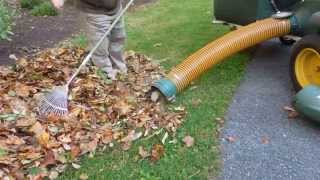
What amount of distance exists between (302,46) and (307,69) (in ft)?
0.82

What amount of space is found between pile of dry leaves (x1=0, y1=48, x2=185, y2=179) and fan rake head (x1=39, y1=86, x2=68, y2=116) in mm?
65

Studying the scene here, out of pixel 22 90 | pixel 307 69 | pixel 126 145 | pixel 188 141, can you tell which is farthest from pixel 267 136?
pixel 22 90

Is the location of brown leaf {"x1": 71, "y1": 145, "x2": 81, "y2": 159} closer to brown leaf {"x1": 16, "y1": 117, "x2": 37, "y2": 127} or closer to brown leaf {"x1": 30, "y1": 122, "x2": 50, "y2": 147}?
brown leaf {"x1": 30, "y1": 122, "x2": 50, "y2": 147}

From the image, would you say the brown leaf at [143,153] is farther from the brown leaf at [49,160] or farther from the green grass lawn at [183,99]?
the brown leaf at [49,160]

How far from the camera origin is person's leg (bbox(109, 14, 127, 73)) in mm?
5238

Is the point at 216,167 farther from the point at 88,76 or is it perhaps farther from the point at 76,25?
the point at 76,25

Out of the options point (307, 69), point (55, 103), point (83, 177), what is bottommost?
point (83, 177)

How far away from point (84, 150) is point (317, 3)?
8.43ft

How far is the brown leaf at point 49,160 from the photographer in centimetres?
366

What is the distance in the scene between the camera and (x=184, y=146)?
3.96 metres

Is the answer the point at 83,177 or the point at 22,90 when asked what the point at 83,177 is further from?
the point at 22,90

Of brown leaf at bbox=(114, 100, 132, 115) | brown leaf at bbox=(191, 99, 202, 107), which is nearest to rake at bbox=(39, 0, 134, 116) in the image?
brown leaf at bbox=(114, 100, 132, 115)

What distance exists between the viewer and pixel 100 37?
16.6 feet

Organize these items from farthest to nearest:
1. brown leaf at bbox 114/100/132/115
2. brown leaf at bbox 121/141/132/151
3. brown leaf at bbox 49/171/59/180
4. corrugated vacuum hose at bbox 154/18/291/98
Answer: corrugated vacuum hose at bbox 154/18/291/98 → brown leaf at bbox 114/100/132/115 → brown leaf at bbox 121/141/132/151 → brown leaf at bbox 49/171/59/180
